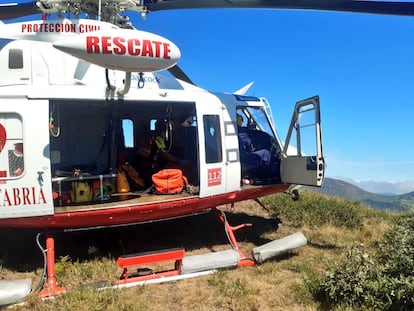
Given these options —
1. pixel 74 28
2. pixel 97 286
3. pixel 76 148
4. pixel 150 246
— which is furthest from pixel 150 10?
pixel 97 286

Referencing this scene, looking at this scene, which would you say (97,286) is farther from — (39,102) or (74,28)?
(74,28)

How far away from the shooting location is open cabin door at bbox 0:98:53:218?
209 inches

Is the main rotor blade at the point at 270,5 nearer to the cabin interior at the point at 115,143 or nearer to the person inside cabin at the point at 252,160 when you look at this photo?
the cabin interior at the point at 115,143

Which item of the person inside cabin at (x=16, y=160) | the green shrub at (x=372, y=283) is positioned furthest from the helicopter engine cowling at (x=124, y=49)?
the green shrub at (x=372, y=283)

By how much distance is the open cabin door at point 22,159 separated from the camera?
209 inches

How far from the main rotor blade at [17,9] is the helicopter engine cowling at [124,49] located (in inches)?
138

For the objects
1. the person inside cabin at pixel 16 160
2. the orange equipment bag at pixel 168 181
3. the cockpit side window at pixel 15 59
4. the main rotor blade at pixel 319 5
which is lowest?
the orange equipment bag at pixel 168 181

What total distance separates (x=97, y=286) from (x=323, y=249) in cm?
412

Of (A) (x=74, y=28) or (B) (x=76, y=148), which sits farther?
(B) (x=76, y=148)

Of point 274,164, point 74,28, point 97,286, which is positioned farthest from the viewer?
point 274,164

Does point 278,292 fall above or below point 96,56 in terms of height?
below

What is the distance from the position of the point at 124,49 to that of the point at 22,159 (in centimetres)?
→ 202

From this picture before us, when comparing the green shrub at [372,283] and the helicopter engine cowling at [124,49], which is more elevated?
the helicopter engine cowling at [124,49]

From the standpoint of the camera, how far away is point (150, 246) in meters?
7.20
